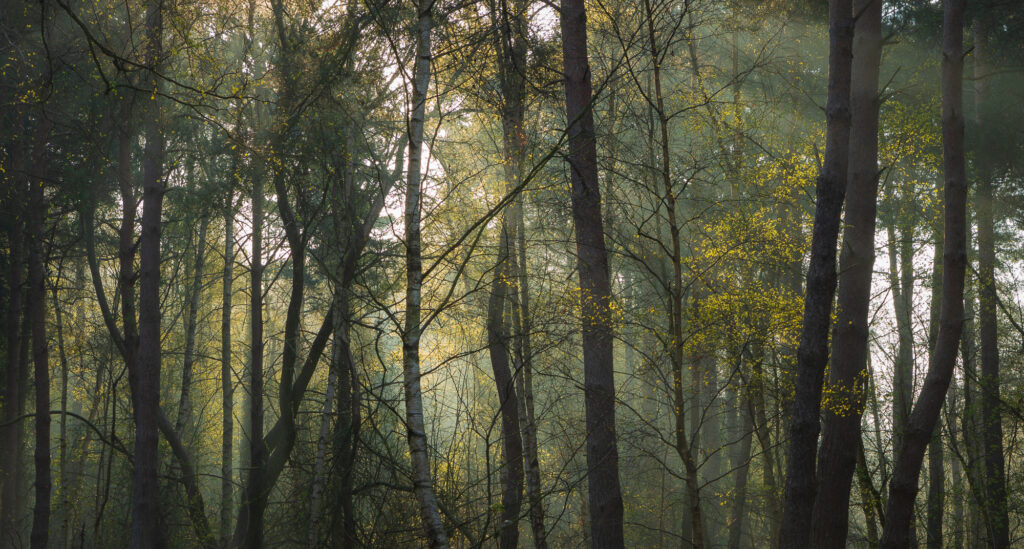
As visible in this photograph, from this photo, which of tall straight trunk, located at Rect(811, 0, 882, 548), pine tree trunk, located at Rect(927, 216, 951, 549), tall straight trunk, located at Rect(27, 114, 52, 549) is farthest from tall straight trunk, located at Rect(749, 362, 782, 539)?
tall straight trunk, located at Rect(27, 114, 52, 549)

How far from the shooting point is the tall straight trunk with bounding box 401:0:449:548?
385 cm

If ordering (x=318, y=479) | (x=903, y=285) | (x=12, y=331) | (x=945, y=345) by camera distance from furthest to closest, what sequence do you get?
(x=903, y=285), (x=12, y=331), (x=945, y=345), (x=318, y=479)

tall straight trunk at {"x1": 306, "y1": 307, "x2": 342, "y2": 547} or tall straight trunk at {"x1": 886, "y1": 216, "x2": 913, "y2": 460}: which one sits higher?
tall straight trunk at {"x1": 886, "y1": 216, "x2": 913, "y2": 460}

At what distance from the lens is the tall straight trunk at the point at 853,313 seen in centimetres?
686

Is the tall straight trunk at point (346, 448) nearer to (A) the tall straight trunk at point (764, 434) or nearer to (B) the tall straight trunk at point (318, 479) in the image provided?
(B) the tall straight trunk at point (318, 479)

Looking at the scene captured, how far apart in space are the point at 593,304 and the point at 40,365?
793 cm

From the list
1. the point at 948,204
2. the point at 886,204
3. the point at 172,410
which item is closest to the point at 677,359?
the point at 948,204

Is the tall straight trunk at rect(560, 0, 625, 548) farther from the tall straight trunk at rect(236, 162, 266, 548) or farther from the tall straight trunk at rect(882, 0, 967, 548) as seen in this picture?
the tall straight trunk at rect(236, 162, 266, 548)

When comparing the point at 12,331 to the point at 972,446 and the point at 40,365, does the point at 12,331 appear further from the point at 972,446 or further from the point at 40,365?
the point at 972,446

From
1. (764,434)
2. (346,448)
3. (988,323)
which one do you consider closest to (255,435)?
(346,448)

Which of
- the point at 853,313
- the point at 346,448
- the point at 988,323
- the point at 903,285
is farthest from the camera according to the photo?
the point at 903,285

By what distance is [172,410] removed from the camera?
18016mm

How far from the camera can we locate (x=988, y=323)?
31.3ft

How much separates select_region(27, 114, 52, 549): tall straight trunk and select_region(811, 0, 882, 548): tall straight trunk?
30.0 feet
